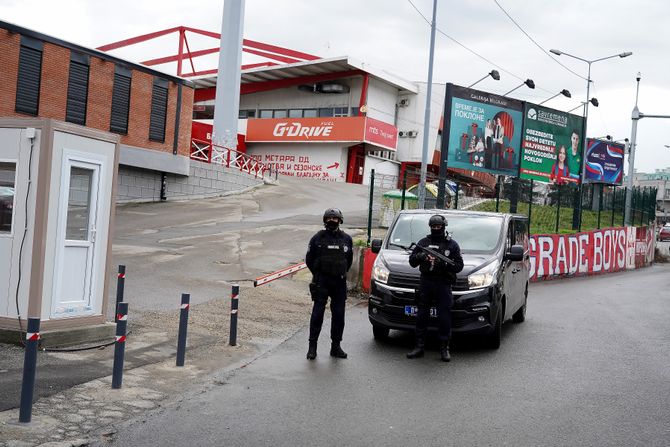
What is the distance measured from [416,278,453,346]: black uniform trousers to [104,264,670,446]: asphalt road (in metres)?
0.43

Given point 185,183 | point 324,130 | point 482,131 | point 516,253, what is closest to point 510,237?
point 516,253

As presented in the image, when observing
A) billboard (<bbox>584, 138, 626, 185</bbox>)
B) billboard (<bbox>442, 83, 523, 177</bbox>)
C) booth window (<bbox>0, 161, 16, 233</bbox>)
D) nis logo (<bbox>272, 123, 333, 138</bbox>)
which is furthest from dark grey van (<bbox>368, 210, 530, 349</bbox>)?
nis logo (<bbox>272, 123, 333, 138</bbox>)

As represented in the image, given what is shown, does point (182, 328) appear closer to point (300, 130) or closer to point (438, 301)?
point (438, 301)

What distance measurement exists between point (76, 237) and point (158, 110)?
22.4 metres

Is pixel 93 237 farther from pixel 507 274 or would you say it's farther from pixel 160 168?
pixel 160 168

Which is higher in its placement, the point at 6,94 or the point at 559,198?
the point at 6,94

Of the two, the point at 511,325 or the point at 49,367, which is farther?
the point at 511,325

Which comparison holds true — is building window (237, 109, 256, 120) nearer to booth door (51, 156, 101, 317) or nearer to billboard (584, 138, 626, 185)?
billboard (584, 138, 626, 185)

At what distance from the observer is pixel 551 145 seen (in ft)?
102

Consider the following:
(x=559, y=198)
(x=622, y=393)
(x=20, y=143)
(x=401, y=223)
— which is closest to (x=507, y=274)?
(x=401, y=223)

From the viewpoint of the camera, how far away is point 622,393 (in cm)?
746

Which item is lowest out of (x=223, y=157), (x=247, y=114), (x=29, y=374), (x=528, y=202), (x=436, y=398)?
(x=436, y=398)

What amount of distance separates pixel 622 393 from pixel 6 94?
73.6 feet

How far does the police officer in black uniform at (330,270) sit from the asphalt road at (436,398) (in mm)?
453
